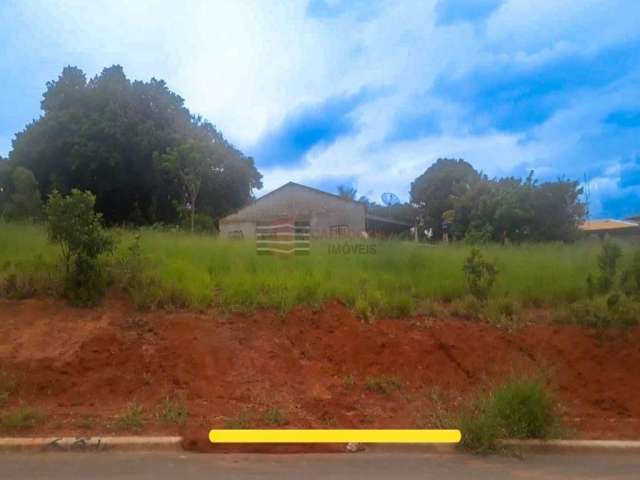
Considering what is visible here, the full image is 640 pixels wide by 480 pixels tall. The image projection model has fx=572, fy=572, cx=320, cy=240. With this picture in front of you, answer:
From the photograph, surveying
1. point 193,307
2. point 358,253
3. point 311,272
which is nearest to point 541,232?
point 358,253

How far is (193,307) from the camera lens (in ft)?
26.8

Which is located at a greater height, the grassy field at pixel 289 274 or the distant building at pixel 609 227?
the distant building at pixel 609 227

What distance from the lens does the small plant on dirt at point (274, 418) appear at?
595 cm

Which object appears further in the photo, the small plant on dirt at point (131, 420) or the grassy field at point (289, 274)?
the grassy field at point (289, 274)

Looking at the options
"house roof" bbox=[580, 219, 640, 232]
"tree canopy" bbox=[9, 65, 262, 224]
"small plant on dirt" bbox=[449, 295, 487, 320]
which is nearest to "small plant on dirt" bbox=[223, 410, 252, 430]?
"small plant on dirt" bbox=[449, 295, 487, 320]

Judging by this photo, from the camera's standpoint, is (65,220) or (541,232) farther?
(541,232)

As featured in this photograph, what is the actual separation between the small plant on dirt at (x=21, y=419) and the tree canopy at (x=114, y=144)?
19774mm

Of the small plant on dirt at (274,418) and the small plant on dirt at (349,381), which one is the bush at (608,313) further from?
the small plant on dirt at (274,418)

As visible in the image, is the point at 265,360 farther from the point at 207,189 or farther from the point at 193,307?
the point at 207,189

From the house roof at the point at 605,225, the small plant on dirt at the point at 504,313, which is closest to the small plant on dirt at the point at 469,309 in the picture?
the small plant on dirt at the point at 504,313

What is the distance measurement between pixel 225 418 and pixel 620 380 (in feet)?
16.5

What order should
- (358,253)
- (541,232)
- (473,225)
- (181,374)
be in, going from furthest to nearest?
(473,225), (541,232), (358,253), (181,374)

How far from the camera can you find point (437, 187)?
39.7m

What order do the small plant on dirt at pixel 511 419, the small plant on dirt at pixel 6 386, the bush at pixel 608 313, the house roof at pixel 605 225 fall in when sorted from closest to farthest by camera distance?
the small plant on dirt at pixel 511 419 < the small plant on dirt at pixel 6 386 < the bush at pixel 608 313 < the house roof at pixel 605 225
